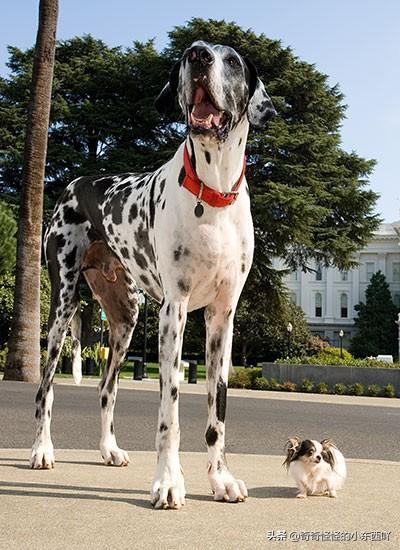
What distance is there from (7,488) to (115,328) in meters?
1.95

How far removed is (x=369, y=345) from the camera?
97.4 metres

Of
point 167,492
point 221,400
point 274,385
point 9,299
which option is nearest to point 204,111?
point 221,400

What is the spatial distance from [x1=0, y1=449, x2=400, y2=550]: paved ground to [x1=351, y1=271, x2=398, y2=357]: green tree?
9264cm

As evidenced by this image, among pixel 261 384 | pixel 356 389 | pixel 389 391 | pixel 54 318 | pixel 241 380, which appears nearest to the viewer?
pixel 54 318

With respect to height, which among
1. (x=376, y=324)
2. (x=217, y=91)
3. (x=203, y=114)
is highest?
(x=376, y=324)

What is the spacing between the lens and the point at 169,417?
15.5 ft

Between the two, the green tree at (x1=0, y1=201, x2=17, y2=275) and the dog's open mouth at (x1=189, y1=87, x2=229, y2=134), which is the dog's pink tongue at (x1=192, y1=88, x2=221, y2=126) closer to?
the dog's open mouth at (x1=189, y1=87, x2=229, y2=134)

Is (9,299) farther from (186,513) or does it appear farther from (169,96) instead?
(186,513)

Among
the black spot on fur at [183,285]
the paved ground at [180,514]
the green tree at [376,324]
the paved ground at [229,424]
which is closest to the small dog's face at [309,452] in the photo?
the paved ground at [180,514]

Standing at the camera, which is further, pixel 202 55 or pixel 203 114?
pixel 203 114

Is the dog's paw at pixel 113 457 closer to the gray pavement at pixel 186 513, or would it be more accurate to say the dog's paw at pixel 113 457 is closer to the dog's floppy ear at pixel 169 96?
the gray pavement at pixel 186 513

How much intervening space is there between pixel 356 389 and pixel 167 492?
71.4 feet

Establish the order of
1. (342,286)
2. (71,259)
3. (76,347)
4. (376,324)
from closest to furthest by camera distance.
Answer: (71,259)
(76,347)
(376,324)
(342,286)

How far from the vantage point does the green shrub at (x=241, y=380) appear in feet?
89.8
